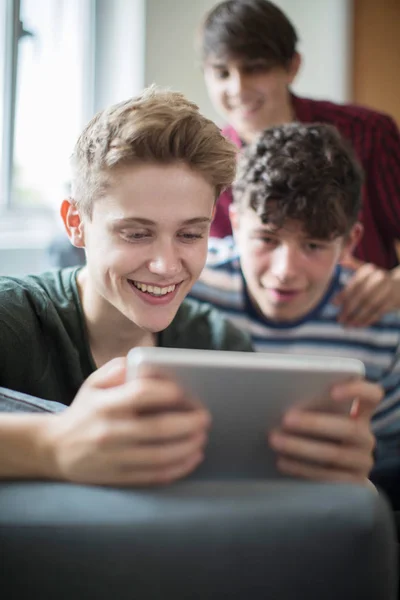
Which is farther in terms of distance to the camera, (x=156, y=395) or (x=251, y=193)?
(x=251, y=193)

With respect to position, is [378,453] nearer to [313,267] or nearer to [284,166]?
[313,267]

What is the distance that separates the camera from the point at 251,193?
151cm

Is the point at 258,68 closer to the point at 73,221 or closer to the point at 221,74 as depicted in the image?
the point at 221,74

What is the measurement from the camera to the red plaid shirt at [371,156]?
198 centimetres

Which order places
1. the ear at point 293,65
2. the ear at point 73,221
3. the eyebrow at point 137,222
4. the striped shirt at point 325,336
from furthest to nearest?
the ear at point 293,65 → the striped shirt at point 325,336 → the ear at point 73,221 → the eyebrow at point 137,222

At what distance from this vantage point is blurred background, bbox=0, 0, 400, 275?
231 centimetres

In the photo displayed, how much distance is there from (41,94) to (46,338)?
167 centimetres

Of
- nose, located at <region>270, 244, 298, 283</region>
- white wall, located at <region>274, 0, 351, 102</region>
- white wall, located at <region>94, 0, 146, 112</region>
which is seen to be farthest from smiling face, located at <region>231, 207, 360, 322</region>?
white wall, located at <region>274, 0, 351, 102</region>

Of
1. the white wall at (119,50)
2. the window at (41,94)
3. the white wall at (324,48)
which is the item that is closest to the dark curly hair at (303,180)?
the window at (41,94)

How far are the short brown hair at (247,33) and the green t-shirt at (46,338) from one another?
89 cm

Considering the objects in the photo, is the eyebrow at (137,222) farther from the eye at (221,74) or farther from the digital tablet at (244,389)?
the eye at (221,74)

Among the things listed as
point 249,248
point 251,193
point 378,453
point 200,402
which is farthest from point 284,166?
point 200,402

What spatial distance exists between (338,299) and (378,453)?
13.4 inches

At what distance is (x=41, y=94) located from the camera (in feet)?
8.30
